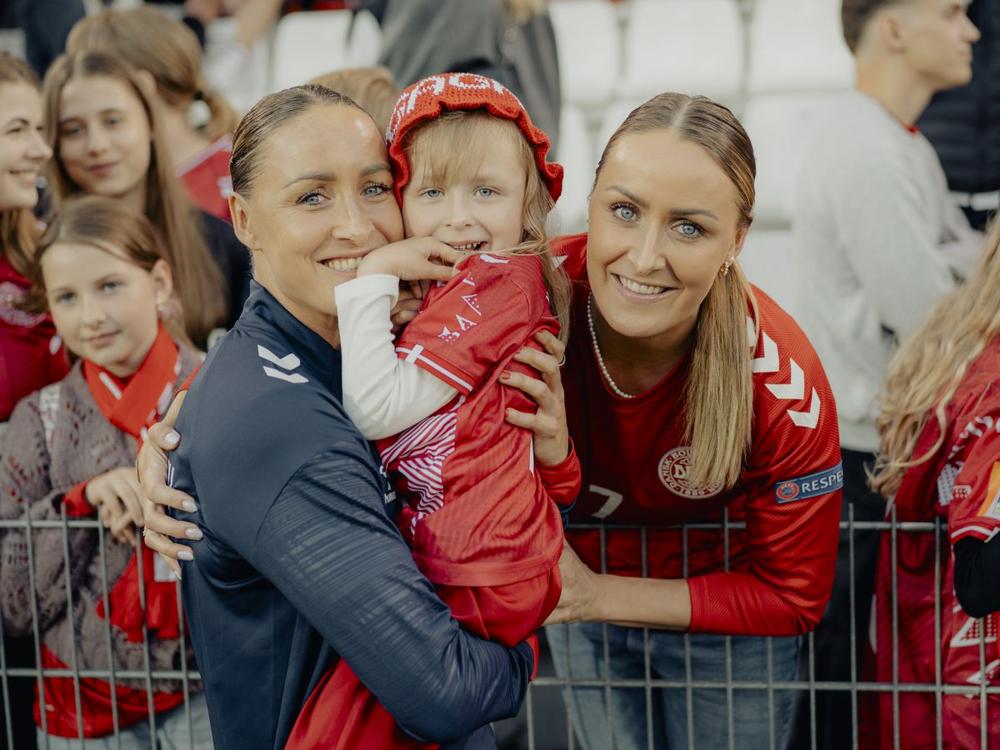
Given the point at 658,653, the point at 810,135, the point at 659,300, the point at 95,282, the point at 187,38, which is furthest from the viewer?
the point at 187,38

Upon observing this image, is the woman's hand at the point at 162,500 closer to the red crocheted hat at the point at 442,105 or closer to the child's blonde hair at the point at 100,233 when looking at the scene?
the red crocheted hat at the point at 442,105

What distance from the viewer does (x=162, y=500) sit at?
6.07 ft

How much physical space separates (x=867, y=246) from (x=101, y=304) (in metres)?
1.92

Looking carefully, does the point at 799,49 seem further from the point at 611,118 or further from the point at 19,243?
the point at 19,243

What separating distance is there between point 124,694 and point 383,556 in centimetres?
121

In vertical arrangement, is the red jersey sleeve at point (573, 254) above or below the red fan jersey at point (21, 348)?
above

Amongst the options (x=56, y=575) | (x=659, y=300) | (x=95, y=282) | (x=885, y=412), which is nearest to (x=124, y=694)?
(x=56, y=575)

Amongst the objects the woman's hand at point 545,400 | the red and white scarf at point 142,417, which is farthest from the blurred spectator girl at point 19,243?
the woman's hand at point 545,400

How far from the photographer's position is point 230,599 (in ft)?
5.77

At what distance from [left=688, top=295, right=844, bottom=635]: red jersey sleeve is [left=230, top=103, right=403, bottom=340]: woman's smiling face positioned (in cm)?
76

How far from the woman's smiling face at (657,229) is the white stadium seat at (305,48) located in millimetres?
4164

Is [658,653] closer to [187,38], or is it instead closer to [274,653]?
[274,653]

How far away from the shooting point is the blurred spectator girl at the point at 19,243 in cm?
296

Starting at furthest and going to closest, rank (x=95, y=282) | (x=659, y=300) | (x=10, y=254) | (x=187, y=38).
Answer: (x=187, y=38) → (x=10, y=254) → (x=95, y=282) → (x=659, y=300)
